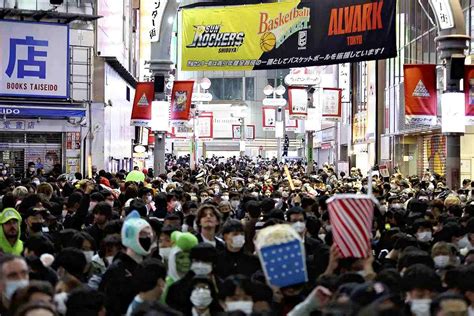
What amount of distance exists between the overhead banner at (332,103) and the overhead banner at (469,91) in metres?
17.1

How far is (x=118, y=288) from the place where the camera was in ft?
25.6

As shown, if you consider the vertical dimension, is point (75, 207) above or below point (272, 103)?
below

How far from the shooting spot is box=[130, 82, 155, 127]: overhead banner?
23.9 m

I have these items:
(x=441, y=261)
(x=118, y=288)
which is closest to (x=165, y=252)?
(x=118, y=288)

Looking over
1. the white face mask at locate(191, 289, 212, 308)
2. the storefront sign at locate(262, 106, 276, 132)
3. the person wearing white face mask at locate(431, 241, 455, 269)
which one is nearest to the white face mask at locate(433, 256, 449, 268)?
the person wearing white face mask at locate(431, 241, 455, 269)

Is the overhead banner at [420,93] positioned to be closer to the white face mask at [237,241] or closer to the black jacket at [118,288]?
the white face mask at [237,241]

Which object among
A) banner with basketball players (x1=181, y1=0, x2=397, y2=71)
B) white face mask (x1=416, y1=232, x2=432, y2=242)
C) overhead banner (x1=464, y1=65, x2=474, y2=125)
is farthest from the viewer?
banner with basketball players (x1=181, y1=0, x2=397, y2=71)

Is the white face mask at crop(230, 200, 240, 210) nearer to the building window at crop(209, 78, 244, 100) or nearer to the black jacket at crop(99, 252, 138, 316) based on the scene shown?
the black jacket at crop(99, 252, 138, 316)

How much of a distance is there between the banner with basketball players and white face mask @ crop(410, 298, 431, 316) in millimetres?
14809

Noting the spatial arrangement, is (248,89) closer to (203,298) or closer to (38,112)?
(38,112)

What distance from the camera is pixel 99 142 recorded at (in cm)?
3528

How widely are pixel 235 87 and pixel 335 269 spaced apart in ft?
296

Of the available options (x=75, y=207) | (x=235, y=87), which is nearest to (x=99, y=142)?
(x=75, y=207)

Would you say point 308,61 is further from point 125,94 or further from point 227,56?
point 125,94
